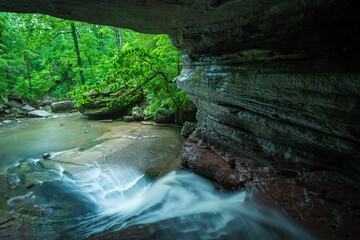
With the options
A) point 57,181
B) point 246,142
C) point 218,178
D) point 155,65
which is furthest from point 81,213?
point 155,65

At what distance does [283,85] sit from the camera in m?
2.60

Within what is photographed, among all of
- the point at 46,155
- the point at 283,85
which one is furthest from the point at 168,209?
the point at 46,155

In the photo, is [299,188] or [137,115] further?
[137,115]

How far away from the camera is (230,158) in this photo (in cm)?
388

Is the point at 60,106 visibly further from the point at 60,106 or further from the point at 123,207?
the point at 123,207

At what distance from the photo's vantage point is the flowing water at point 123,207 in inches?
103

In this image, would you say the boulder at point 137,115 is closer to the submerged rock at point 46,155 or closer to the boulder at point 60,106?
the submerged rock at point 46,155

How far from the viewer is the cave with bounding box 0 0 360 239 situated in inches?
83.6

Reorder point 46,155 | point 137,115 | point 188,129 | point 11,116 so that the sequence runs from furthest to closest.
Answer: point 11,116, point 137,115, point 188,129, point 46,155

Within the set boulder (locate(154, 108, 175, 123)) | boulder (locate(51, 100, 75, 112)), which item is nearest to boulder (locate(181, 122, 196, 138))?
boulder (locate(154, 108, 175, 123))

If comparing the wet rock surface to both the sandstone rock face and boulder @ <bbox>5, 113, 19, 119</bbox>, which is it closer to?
the sandstone rock face

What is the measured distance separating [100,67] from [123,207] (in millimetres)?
11902

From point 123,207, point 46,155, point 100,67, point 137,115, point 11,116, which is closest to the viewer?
point 123,207

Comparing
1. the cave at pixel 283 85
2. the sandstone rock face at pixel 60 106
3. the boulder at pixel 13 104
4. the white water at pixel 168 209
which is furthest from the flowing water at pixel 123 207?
the boulder at pixel 13 104
